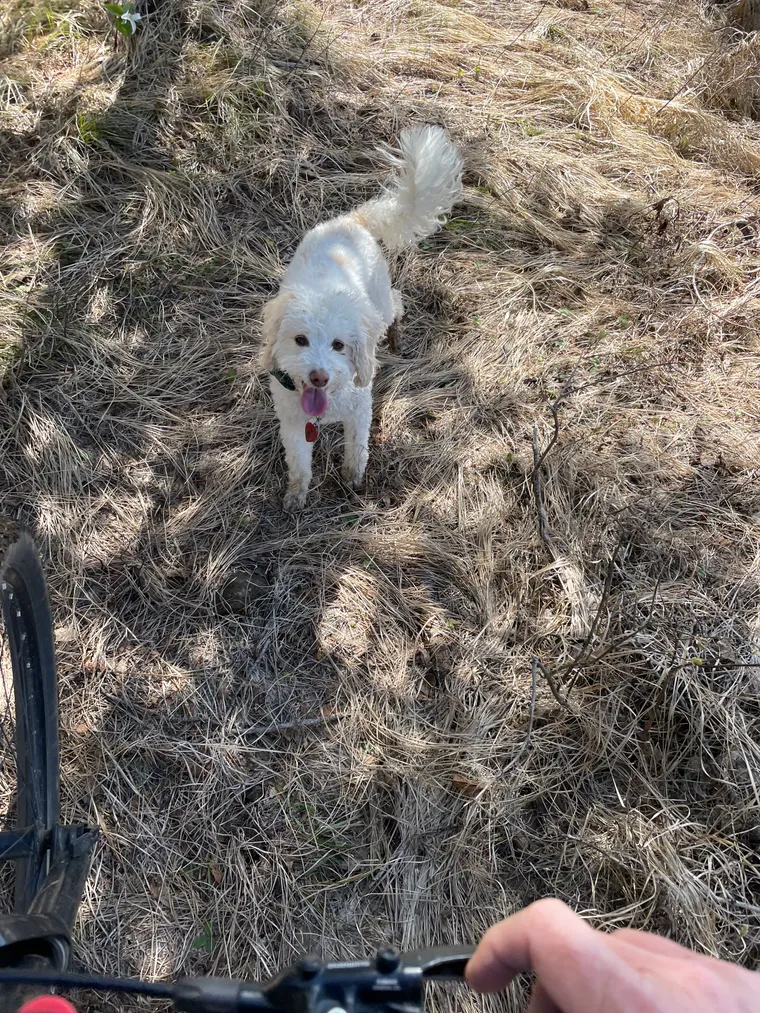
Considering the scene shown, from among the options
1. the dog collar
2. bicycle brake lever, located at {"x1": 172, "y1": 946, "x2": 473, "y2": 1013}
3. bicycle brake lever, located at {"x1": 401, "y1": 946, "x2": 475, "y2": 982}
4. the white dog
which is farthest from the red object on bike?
the dog collar

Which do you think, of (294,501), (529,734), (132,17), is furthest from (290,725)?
(132,17)

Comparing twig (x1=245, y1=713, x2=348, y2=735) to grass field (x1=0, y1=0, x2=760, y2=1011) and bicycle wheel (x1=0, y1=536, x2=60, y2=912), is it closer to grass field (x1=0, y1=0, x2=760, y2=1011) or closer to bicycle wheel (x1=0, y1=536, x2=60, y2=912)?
grass field (x1=0, y1=0, x2=760, y2=1011)

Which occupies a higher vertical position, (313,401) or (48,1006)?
(48,1006)

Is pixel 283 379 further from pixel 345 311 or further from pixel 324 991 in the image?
pixel 324 991

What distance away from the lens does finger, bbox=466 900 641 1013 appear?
0.58 metres

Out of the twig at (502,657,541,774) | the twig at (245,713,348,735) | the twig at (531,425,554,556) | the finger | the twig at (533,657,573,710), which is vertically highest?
the finger

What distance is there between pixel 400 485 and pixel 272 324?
101cm

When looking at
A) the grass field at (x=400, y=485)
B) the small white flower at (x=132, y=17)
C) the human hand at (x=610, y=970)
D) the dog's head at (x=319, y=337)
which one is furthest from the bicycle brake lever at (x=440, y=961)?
the small white flower at (x=132, y=17)

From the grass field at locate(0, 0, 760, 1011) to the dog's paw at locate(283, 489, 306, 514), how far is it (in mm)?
68

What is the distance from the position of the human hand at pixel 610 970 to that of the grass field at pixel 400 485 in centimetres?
153

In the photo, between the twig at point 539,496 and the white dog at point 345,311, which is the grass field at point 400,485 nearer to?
the twig at point 539,496

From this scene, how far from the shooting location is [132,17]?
3.86 metres

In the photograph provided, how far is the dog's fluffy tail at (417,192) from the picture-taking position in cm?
314

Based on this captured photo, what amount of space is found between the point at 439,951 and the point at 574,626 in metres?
1.73
